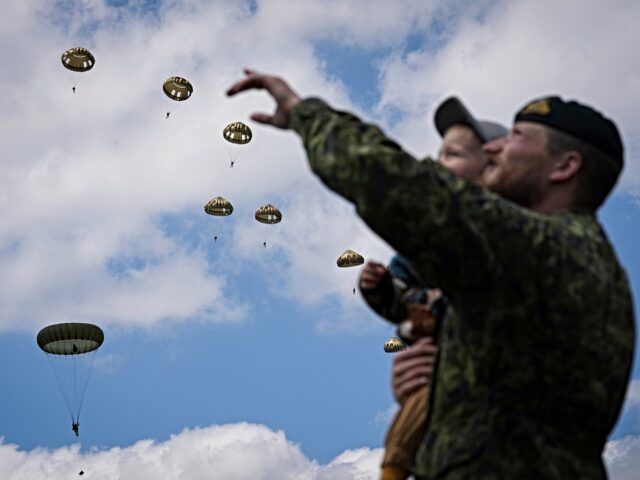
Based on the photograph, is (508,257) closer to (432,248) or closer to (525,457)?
(432,248)

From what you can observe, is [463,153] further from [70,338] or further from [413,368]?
[70,338]

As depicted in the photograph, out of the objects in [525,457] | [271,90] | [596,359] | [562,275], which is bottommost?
[525,457]

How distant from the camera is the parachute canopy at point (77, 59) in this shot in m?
56.0

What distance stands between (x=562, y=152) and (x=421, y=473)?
4.10 ft

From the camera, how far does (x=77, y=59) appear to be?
5622 cm

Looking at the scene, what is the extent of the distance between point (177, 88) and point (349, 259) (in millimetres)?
17093

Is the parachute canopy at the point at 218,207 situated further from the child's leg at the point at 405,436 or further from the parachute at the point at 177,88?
the child's leg at the point at 405,436

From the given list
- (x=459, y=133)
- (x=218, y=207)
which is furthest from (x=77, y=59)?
(x=459, y=133)

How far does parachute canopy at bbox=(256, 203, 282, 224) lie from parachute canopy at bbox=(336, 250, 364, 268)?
536cm

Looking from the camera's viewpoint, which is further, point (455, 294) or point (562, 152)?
point (562, 152)

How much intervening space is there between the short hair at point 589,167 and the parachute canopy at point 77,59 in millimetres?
56453

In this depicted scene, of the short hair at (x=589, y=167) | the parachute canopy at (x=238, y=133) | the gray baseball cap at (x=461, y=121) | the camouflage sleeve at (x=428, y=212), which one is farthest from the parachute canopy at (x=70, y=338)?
the camouflage sleeve at (x=428, y=212)

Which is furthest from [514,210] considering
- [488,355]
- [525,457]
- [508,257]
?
[525,457]

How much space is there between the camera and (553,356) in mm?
2629
